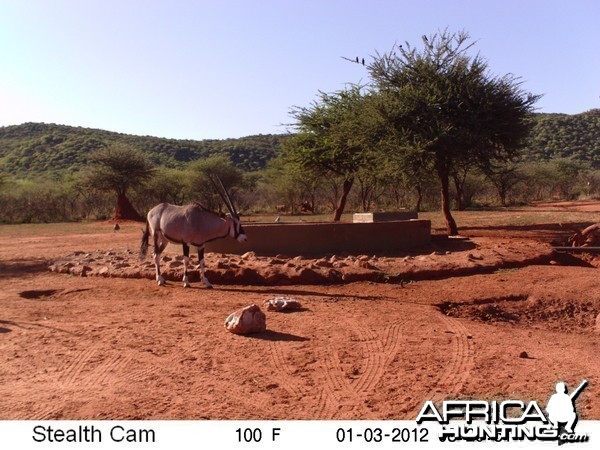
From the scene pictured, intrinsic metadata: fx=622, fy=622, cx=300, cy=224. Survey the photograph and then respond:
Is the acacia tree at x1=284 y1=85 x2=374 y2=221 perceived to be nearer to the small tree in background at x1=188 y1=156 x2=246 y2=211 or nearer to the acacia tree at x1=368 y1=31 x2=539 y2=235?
the acacia tree at x1=368 y1=31 x2=539 y2=235

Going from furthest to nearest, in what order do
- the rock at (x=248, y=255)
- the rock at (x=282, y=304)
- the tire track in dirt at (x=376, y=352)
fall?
the rock at (x=248, y=255)
the rock at (x=282, y=304)
the tire track in dirt at (x=376, y=352)

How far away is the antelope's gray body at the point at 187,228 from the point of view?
1139 cm

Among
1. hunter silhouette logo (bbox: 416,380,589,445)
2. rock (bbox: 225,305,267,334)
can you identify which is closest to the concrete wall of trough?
rock (bbox: 225,305,267,334)

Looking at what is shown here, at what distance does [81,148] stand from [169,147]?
13414mm

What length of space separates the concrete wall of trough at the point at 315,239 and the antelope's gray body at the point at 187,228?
2.17m

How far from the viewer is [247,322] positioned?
7.44m

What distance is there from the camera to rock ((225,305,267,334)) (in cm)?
743

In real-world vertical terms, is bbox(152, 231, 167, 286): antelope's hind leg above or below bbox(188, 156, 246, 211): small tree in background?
below

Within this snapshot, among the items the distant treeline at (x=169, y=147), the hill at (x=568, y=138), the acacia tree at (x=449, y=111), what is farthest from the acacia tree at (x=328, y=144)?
the hill at (x=568, y=138)

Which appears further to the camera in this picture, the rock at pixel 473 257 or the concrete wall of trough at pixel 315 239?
the concrete wall of trough at pixel 315 239

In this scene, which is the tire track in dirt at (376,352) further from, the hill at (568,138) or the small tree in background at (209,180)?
the hill at (568,138)

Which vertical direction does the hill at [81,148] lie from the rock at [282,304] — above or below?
above

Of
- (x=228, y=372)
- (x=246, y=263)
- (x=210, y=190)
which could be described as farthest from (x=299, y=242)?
(x=210, y=190)

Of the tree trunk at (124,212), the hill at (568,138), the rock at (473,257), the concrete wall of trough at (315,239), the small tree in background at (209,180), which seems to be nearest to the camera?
the rock at (473,257)
